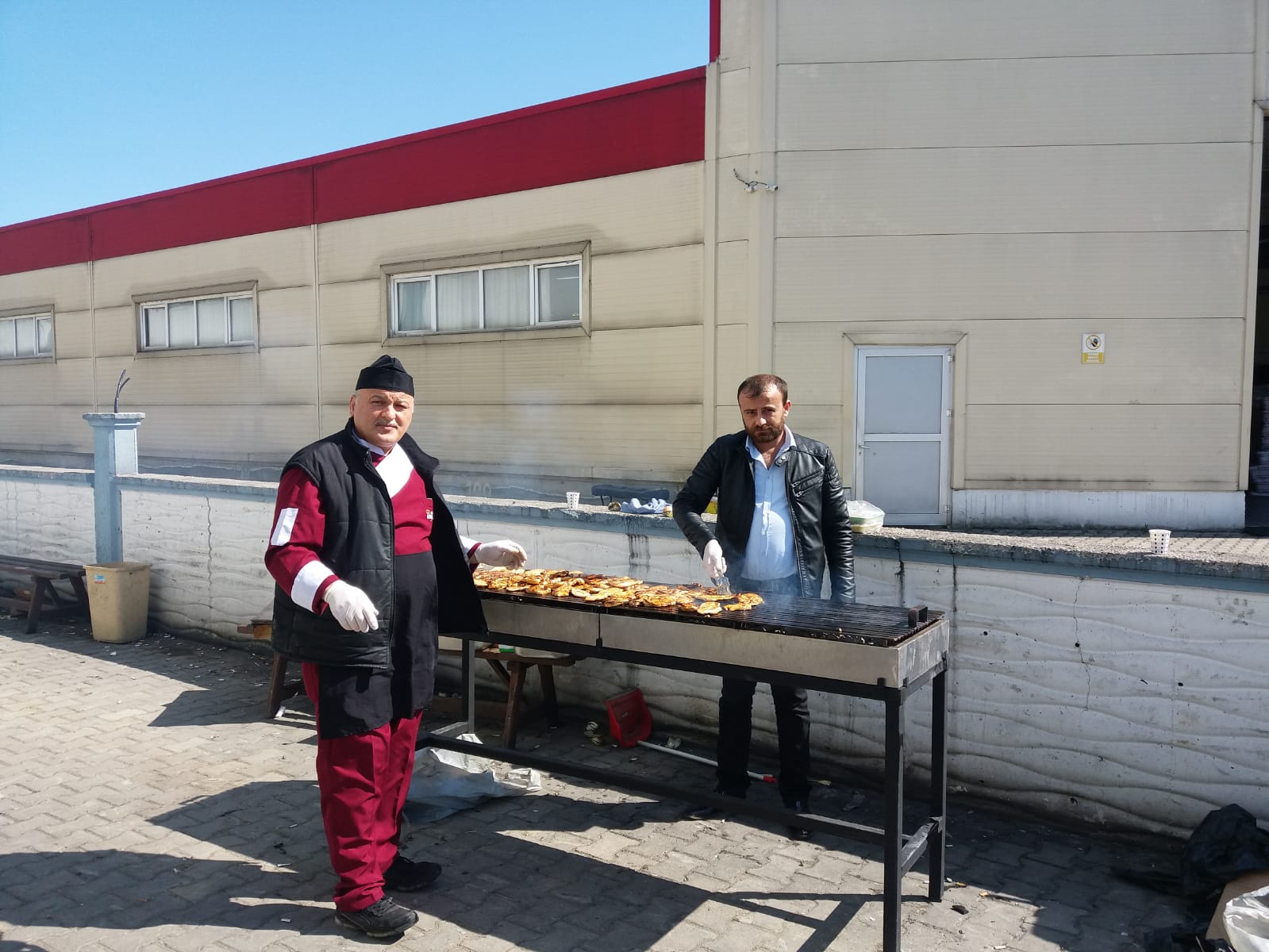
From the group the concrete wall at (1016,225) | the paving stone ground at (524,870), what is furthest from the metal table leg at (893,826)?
the concrete wall at (1016,225)

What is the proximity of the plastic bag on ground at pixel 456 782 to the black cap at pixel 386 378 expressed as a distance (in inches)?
81.7

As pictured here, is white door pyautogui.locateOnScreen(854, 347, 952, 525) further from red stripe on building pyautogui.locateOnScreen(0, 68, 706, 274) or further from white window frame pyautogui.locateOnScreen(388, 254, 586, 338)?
white window frame pyautogui.locateOnScreen(388, 254, 586, 338)

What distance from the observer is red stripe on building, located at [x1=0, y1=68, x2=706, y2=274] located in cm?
1153

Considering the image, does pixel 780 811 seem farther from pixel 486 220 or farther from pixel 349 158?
pixel 349 158

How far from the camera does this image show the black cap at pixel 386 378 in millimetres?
3691

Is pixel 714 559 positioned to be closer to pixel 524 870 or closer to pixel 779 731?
pixel 779 731

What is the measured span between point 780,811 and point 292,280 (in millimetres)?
13303

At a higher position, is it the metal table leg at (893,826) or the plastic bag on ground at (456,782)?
the metal table leg at (893,826)

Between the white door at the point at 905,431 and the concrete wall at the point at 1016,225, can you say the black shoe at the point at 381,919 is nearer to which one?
the concrete wall at the point at 1016,225

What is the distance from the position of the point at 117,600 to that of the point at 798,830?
21.5ft

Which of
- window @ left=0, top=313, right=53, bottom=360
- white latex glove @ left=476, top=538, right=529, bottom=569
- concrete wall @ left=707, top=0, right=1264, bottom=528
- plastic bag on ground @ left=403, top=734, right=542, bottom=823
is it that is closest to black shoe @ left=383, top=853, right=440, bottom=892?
plastic bag on ground @ left=403, top=734, right=542, bottom=823

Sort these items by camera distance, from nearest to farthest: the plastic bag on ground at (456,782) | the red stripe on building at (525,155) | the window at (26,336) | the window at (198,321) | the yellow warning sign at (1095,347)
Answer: the plastic bag on ground at (456,782)
the yellow warning sign at (1095,347)
the red stripe on building at (525,155)
the window at (198,321)
the window at (26,336)

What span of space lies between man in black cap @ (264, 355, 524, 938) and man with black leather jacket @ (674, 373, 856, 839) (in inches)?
56.6

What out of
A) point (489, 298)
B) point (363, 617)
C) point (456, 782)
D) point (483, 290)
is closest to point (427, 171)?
point (483, 290)
